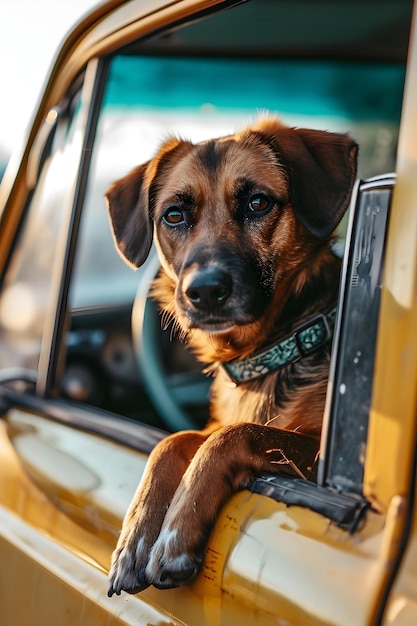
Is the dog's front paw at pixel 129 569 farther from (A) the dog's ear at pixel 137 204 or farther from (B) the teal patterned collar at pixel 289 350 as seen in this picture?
(A) the dog's ear at pixel 137 204

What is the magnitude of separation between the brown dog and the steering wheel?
761 mm

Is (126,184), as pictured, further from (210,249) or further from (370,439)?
(370,439)

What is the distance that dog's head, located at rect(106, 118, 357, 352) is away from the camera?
177 cm

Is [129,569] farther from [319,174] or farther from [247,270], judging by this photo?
[319,174]

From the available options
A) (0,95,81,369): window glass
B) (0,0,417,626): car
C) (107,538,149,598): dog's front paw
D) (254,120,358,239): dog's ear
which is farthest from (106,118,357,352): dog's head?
(107,538,149,598): dog's front paw

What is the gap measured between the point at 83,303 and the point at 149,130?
204cm

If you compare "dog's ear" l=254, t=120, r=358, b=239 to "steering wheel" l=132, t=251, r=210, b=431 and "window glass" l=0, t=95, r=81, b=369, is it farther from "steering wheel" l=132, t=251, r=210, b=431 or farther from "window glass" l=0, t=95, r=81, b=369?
"steering wheel" l=132, t=251, r=210, b=431

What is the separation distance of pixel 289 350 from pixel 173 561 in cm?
65

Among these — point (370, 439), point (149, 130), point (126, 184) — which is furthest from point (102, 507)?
point (149, 130)

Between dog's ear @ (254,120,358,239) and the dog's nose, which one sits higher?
dog's ear @ (254,120,358,239)

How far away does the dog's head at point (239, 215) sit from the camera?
1.77m

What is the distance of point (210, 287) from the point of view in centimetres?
172

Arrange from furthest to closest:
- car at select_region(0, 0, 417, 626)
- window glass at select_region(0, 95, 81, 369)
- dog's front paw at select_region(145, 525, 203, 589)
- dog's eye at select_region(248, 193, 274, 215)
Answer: window glass at select_region(0, 95, 81, 369)
dog's eye at select_region(248, 193, 274, 215)
dog's front paw at select_region(145, 525, 203, 589)
car at select_region(0, 0, 417, 626)

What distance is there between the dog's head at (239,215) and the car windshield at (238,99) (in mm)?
135
